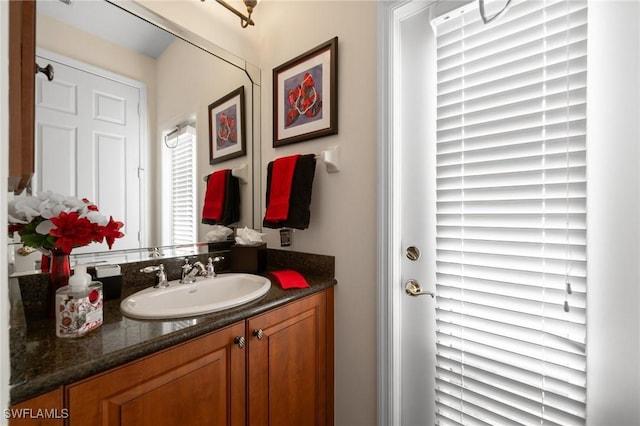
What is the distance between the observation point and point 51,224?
0.77m

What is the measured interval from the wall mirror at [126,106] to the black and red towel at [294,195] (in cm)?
43

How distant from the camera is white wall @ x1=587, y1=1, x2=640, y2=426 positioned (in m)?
0.75

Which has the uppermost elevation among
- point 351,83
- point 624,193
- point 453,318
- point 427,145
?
point 351,83

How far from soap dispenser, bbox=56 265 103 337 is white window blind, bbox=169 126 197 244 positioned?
0.62 metres

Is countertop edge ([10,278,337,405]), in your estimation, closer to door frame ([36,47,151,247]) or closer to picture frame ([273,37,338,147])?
door frame ([36,47,151,247])

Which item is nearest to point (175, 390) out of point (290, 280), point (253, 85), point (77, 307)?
point (77, 307)

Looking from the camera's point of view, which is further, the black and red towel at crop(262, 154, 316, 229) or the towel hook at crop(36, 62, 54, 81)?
the black and red towel at crop(262, 154, 316, 229)

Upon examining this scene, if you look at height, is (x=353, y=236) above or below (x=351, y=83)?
below

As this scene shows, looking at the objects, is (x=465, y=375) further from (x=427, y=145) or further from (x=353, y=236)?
(x=427, y=145)

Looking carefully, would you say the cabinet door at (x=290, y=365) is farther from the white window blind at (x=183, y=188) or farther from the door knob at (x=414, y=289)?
the white window blind at (x=183, y=188)

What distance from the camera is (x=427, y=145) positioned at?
111 cm

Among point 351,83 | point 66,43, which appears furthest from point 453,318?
point 66,43

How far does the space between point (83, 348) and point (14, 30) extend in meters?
0.65

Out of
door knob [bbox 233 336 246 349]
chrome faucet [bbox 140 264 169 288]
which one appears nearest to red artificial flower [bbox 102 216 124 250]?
chrome faucet [bbox 140 264 169 288]
